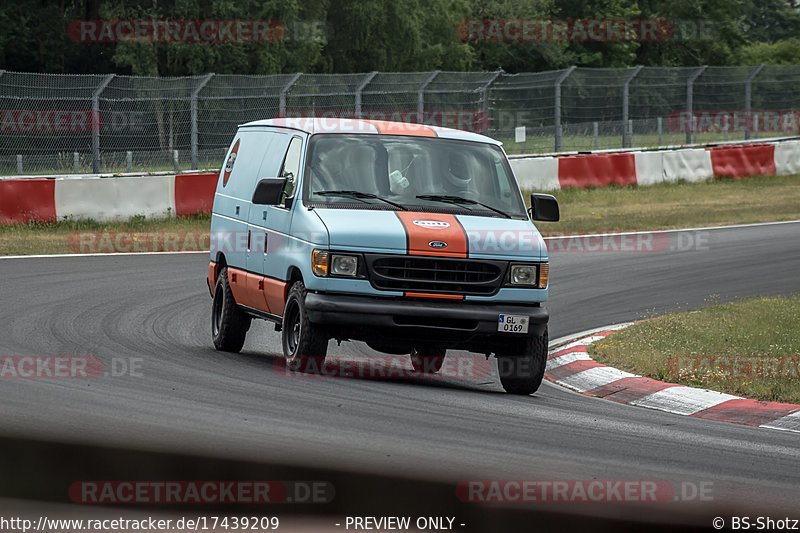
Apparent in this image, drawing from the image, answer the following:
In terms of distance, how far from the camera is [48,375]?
29.7 feet

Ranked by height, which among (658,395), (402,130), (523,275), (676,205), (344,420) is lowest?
(676,205)

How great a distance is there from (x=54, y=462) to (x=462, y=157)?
201 inches

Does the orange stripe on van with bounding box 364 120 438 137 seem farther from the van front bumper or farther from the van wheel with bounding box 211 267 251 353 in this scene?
the van wheel with bounding box 211 267 251 353

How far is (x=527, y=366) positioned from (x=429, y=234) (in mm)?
1297

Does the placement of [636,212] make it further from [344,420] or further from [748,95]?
[344,420]

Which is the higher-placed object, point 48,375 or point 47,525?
point 47,525

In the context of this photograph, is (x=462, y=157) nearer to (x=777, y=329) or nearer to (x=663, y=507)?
(x=777, y=329)

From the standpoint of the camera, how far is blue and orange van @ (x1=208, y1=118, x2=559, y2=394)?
364 inches

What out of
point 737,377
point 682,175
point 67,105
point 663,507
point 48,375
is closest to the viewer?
point 663,507

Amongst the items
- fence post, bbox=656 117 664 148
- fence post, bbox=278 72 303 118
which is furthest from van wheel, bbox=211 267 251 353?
fence post, bbox=656 117 664 148

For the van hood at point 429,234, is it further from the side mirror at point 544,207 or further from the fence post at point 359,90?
the fence post at point 359,90

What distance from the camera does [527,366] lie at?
31.6 ft

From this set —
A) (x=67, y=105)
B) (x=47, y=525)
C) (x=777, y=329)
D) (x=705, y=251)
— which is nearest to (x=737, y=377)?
(x=777, y=329)

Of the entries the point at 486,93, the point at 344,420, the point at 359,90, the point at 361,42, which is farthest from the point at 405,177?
the point at 361,42
